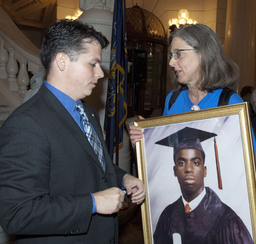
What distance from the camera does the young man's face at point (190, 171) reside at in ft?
5.42

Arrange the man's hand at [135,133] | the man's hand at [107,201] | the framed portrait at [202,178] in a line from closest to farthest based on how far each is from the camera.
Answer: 1. the man's hand at [107,201]
2. the framed portrait at [202,178]
3. the man's hand at [135,133]

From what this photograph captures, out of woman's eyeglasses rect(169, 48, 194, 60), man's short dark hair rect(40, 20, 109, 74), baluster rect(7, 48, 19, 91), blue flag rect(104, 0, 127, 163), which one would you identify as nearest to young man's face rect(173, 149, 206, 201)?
woman's eyeglasses rect(169, 48, 194, 60)

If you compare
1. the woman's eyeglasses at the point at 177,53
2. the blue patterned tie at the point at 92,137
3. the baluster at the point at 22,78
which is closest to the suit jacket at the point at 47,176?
the blue patterned tie at the point at 92,137

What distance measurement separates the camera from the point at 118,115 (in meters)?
4.03

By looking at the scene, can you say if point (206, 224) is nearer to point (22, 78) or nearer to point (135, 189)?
point (135, 189)

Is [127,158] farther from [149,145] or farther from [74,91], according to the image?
[74,91]

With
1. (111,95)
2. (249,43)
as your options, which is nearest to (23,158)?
(111,95)

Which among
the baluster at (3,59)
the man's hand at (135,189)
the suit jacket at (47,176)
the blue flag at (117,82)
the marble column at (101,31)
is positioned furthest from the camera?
the baluster at (3,59)

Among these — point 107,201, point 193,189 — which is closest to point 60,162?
point 107,201

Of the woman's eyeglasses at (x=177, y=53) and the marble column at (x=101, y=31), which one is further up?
the marble column at (x=101, y=31)

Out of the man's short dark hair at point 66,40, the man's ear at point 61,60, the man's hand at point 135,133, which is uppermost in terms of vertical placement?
the man's short dark hair at point 66,40

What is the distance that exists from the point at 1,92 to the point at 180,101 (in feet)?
12.1

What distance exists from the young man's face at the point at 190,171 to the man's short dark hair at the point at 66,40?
80 cm

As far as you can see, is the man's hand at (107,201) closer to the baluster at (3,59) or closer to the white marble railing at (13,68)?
the white marble railing at (13,68)
